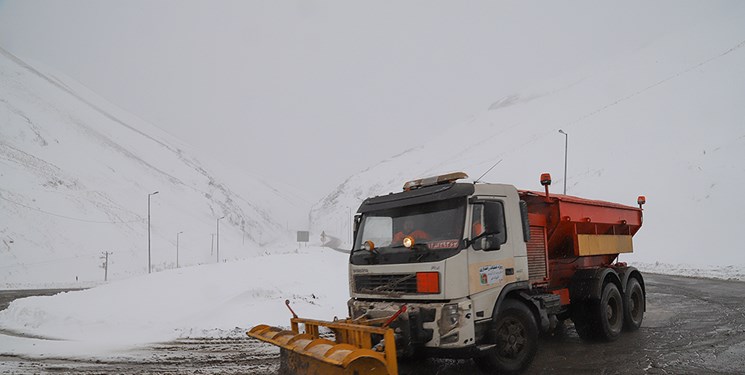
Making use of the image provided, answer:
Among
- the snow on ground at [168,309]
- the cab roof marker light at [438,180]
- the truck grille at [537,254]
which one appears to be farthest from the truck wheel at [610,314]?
the snow on ground at [168,309]

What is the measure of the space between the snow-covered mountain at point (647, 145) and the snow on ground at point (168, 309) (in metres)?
24.6

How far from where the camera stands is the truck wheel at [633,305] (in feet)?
33.3

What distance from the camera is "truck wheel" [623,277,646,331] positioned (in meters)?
10.2

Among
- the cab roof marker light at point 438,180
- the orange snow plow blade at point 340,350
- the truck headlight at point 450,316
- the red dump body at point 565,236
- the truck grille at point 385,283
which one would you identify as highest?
the cab roof marker light at point 438,180

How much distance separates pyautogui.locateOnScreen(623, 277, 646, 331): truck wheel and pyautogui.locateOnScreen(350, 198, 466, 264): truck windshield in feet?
18.3

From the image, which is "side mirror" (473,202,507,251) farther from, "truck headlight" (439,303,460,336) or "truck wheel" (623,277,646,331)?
"truck wheel" (623,277,646,331)

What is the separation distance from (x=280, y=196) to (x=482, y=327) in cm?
18306

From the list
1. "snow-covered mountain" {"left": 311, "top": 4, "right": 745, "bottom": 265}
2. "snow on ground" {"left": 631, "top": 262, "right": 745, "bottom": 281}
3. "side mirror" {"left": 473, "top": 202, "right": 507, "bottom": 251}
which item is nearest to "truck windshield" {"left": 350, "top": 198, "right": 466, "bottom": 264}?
"side mirror" {"left": 473, "top": 202, "right": 507, "bottom": 251}

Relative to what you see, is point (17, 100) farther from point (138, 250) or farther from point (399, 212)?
point (399, 212)

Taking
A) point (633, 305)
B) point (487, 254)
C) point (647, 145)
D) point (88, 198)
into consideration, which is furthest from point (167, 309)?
point (88, 198)

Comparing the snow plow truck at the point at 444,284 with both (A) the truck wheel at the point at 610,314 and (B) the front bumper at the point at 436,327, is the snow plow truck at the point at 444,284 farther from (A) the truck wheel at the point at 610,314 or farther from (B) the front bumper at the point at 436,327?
(A) the truck wheel at the point at 610,314

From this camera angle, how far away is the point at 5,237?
5109cm

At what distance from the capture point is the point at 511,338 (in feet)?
23.6

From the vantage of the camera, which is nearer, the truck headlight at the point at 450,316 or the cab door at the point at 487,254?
the truck headlight at the point at 450,316
